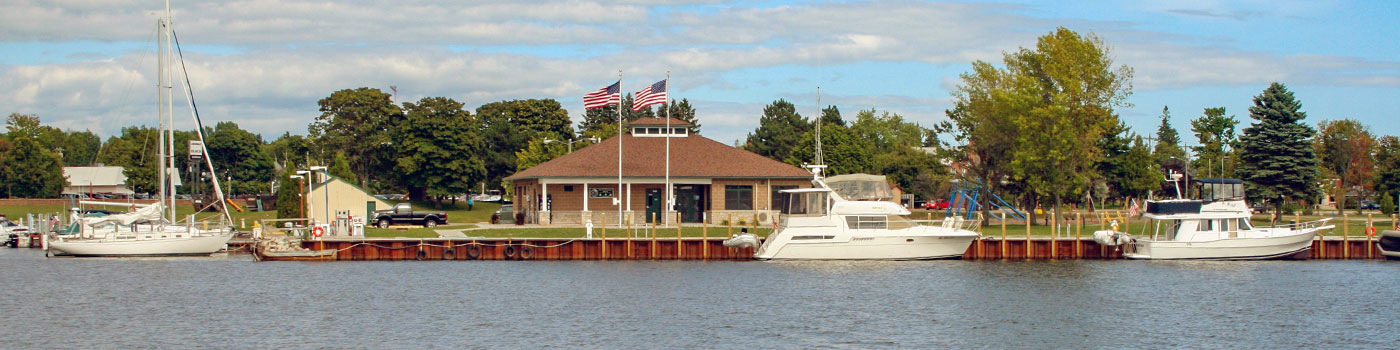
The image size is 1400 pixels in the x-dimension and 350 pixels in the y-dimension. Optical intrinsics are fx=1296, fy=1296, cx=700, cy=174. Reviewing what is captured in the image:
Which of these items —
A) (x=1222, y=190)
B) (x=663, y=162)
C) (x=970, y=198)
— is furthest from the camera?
(x=970, y=198)

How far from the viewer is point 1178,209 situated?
4478 centimetres

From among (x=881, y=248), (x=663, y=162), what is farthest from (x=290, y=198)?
(x=881, y=248)

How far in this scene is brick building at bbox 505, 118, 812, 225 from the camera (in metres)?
62.0

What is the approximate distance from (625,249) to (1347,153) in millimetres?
72410

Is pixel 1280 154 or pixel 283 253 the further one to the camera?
pixel 1280 154

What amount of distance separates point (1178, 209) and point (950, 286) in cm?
1116

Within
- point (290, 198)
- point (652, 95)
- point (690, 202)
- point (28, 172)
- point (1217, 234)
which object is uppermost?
point (652, 95)

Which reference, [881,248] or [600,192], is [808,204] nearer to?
[881,248]

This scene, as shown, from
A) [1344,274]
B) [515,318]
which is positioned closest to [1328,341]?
[1344,274]

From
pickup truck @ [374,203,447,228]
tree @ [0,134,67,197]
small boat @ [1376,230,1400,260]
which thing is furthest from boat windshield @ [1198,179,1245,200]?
tree @ [0,134,67,197]

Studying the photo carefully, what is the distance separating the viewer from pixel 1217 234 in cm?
4516

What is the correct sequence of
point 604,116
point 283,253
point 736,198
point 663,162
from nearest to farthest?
point 283,253 < point 736,198 < point 663,162 < point 604,116

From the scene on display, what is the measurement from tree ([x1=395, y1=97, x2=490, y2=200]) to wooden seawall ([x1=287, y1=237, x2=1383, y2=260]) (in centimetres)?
3890

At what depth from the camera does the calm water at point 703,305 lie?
28.7 metres
